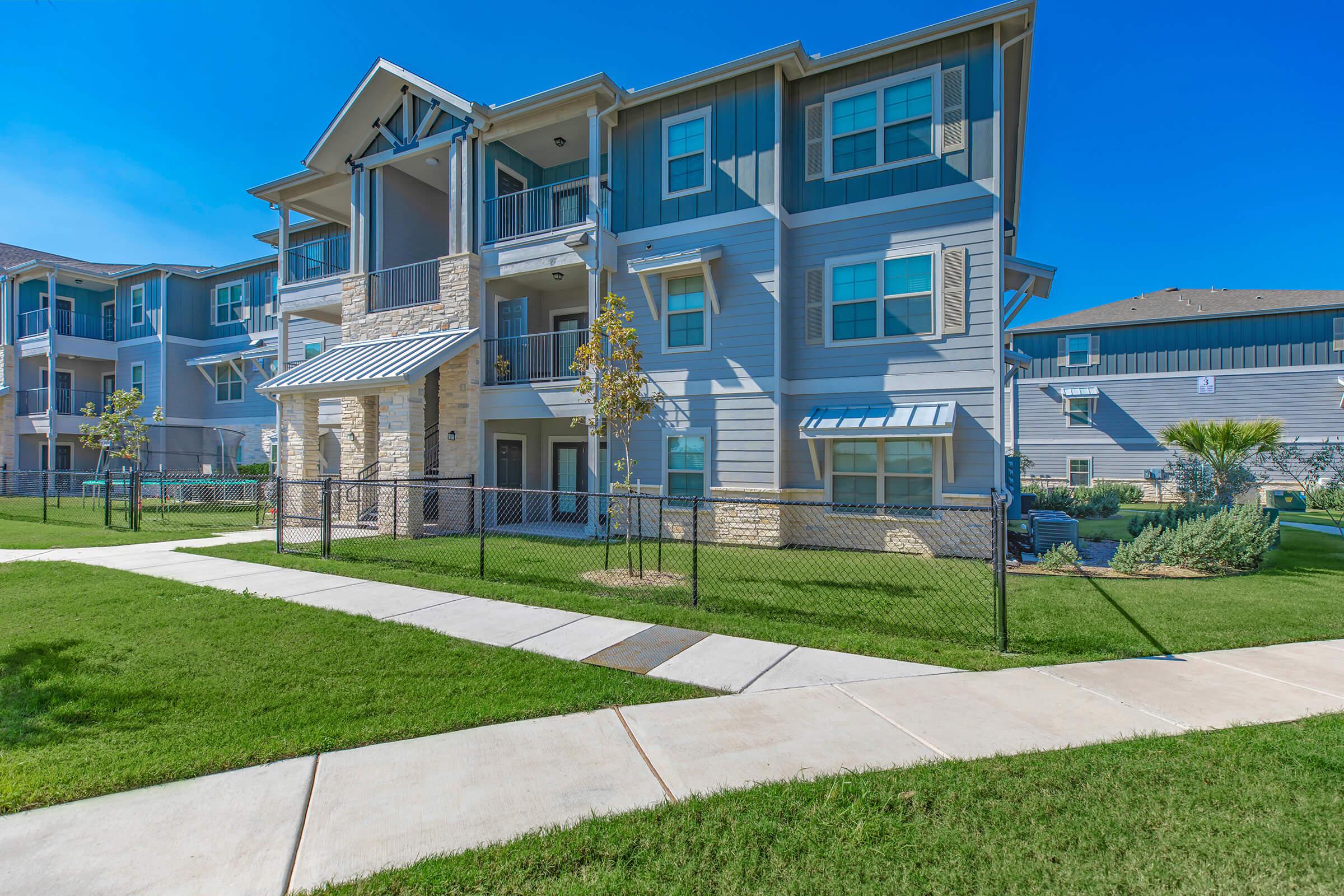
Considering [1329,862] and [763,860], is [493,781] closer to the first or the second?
[763,860]

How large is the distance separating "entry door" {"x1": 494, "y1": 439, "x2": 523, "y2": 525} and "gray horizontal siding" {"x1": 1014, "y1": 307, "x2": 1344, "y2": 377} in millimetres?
22546

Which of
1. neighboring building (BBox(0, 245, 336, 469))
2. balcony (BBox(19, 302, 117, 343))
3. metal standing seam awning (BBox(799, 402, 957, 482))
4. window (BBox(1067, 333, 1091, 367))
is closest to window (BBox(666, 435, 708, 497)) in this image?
metal standing seam awning (BBox(799, 402, 957, 482))

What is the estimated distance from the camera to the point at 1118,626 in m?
6.02

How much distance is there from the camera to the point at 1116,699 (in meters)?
4.23

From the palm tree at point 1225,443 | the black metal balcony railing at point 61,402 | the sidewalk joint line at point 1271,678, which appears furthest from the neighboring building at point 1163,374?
the black metal balcony railing at point 61,402

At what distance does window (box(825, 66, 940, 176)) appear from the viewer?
1095cm

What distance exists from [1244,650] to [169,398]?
3124 centimetres

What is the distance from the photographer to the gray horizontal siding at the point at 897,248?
10.5m

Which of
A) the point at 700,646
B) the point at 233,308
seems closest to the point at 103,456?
the point at 233,308

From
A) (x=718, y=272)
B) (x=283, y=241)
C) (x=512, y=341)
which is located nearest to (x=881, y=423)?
(x=718, y=272)

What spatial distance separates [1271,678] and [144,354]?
33.4 meters

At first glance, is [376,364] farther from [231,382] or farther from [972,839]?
[231,382]

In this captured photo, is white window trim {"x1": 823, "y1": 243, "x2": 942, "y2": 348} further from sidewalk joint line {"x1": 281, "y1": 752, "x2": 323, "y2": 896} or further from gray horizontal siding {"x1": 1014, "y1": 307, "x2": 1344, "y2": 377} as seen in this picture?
gray horizontal siding {"x1": 1014, "y1": 307, "x2": 1344, "y2": 377}

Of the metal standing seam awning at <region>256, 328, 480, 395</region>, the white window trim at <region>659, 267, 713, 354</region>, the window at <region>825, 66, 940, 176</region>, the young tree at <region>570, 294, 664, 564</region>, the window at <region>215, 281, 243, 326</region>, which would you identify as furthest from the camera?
the window at <region>215, 281, 243, 326</region>
